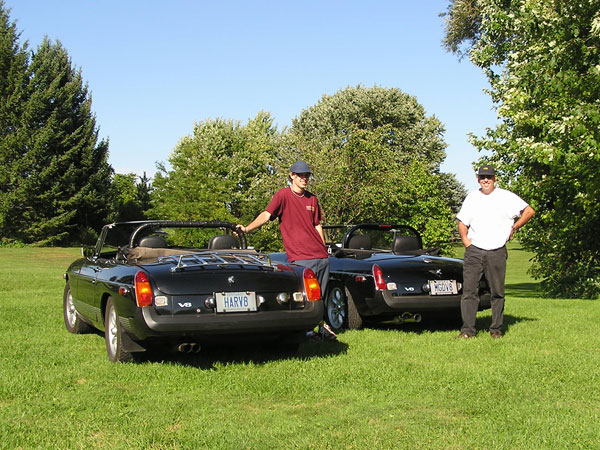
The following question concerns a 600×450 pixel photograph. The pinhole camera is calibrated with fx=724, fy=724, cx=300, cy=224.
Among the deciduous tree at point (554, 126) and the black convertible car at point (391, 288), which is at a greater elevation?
the deciduous tree at point (554, 126)

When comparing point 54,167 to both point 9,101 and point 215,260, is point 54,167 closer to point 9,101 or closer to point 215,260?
point 9,101

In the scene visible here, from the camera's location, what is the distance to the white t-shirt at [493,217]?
8039mm

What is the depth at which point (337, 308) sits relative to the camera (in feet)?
29.3

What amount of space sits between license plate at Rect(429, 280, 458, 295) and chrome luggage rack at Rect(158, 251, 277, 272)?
2.30m

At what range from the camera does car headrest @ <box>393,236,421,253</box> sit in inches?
383

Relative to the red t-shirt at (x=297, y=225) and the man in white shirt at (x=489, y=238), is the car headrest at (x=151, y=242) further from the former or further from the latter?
the man in white shirt at (x=489, y=238)

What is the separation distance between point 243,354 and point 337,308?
221 cm

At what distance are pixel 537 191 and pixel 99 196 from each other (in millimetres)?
38814

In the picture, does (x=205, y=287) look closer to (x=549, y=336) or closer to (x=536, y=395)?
(x=536, y=395)

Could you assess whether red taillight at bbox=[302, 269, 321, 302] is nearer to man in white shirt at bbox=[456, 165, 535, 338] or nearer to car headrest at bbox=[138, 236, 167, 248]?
car headrest at bbox=[138, 236, 167, 248]

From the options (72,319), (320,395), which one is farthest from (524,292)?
(320,395)

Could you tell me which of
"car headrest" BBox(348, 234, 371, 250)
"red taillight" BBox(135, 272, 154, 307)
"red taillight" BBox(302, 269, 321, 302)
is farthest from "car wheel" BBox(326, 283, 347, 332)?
"red taillight" BBox(135, 272, 154, 307)

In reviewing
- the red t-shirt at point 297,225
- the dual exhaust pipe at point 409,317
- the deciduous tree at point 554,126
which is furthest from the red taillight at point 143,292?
the deciduous tree at point 554,126

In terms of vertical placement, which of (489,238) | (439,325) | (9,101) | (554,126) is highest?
(9,101)
